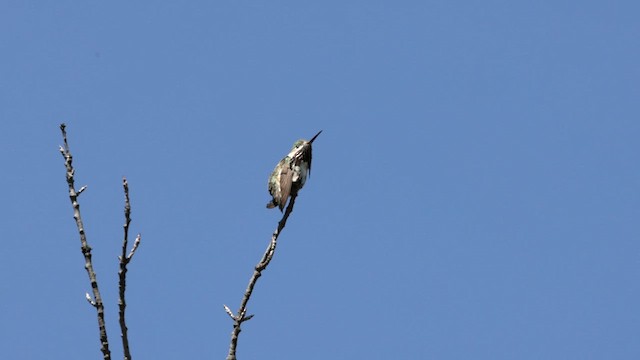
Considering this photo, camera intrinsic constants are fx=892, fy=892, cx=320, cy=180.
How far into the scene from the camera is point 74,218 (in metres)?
5.19

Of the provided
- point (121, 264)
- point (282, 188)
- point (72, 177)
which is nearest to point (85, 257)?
point (121, 264)

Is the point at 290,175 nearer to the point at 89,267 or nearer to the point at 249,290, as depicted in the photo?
the point at 249,290

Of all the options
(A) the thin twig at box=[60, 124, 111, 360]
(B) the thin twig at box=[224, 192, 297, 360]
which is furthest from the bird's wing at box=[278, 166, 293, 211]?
(A) the thin twig at box=[60, 124, 111, 360]

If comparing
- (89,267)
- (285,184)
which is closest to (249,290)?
(89,267)

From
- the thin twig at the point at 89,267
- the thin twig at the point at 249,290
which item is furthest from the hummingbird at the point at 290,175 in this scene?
the thin twig at the point at 89,267

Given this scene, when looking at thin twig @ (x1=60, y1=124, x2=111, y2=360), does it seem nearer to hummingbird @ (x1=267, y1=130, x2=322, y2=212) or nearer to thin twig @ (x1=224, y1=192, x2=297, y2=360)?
thin twig @ (x1=224, y1=192, x2=297, y2=360)

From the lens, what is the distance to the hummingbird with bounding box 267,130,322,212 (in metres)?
9.13

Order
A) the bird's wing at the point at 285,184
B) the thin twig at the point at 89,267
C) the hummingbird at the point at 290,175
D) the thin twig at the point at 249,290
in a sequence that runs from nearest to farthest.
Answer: the thin twig at the point at 89,267 → the thin twig at the point at 249,290 → the bird's wing at the point at 285,184 → the hummingbird at the point at 290,175

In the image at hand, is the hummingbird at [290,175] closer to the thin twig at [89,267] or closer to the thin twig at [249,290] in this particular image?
the thin twig at [249,290]

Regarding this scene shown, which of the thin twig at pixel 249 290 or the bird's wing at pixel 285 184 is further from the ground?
the bird's wing at pixel 285 184

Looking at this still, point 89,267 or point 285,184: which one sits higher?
point 285,184

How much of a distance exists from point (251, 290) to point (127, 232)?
163cm

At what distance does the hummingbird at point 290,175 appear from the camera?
9.13m

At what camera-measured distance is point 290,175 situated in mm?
9273
